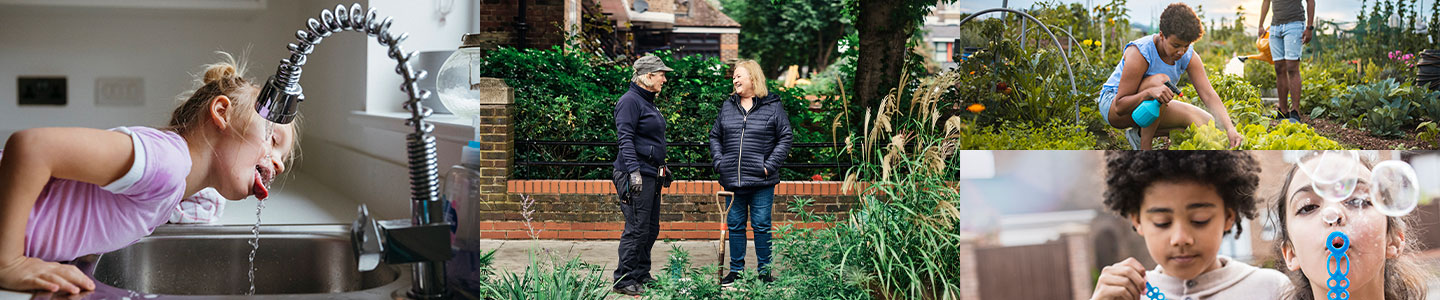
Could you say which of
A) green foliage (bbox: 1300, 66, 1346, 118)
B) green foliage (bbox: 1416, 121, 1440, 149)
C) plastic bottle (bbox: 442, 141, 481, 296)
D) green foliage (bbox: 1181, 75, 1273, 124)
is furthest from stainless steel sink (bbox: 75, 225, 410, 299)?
green foliage (bbox: 1416, 121, 1440, 149)

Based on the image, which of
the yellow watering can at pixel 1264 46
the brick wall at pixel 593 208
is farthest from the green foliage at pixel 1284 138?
the brick wall at pixel 593 208

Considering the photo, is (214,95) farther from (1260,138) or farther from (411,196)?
(1260,138)

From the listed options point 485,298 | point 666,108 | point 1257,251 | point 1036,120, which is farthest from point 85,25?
point 1257,251

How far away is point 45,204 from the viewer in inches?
103

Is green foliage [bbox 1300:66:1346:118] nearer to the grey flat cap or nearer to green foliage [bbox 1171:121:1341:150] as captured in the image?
green foliage [bbox 1171:121:1341:150]

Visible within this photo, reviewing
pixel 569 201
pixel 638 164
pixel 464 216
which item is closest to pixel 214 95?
pixel 464 216

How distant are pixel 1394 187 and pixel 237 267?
4202mm

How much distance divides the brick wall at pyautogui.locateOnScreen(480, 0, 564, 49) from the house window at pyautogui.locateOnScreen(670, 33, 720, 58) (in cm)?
82

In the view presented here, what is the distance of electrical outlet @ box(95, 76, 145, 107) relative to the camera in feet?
8.73

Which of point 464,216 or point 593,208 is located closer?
point 464,216

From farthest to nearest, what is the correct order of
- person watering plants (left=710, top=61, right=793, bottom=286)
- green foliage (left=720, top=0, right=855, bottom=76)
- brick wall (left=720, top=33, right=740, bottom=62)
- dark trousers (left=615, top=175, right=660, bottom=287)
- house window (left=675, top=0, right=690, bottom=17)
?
green foliage (left=720, top=0, right=855, bottom=76)
brick wall (left=720, top=33, right=740, bottom=62)
house window (left=675, top=0, right=690, bottom=17)
person watering plants (left=710, top=61, right=793, bottom=286)
dark trousers (left=615, top=175, right=660, bottom=287)

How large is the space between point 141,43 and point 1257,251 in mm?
3934

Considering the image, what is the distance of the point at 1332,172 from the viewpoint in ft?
11.8

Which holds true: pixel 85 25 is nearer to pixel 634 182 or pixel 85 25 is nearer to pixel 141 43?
pixel 141 43
